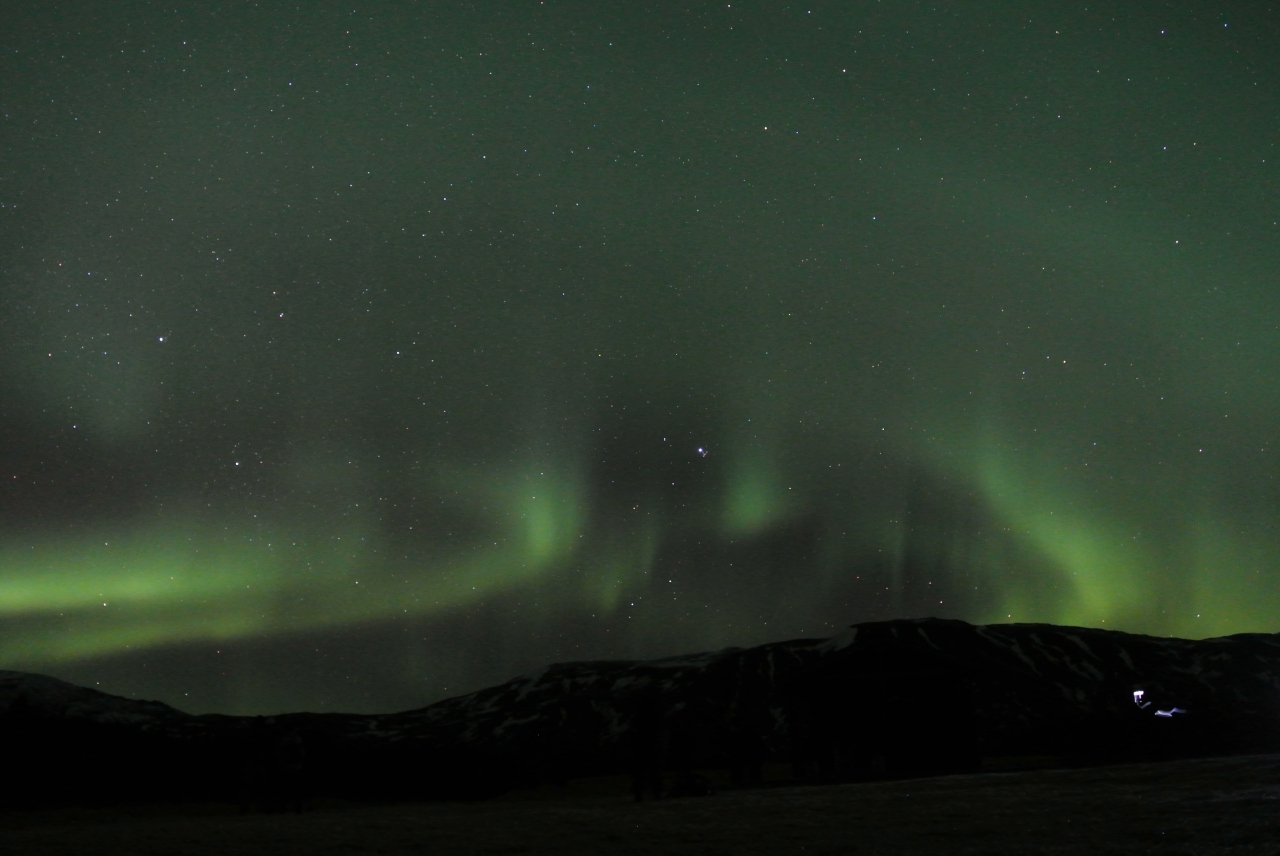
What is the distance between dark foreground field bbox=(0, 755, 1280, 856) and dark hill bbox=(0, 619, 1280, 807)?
24.5 feet

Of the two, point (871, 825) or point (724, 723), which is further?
point (724, 723)

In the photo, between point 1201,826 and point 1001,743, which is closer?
point 1201,826

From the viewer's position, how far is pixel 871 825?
1103cm

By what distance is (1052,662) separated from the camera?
103 meters

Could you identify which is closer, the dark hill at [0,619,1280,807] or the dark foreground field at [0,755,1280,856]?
the dark foreground field at [0,755,1280,856]

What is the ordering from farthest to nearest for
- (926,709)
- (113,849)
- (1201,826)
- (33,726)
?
(33,726), (926,709), (113,849), (1201,826)

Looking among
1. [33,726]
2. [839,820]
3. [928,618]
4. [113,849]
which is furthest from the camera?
[928,618]

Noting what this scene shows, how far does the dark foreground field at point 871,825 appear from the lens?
8680mm

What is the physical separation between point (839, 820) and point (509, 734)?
81.8 m

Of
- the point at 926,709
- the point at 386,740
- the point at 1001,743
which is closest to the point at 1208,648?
the point at 1001,743

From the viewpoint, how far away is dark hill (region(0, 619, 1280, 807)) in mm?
28094

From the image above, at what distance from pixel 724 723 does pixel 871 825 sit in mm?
74783

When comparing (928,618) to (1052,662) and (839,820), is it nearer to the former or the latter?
(1052,662)

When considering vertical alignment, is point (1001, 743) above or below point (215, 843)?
below
